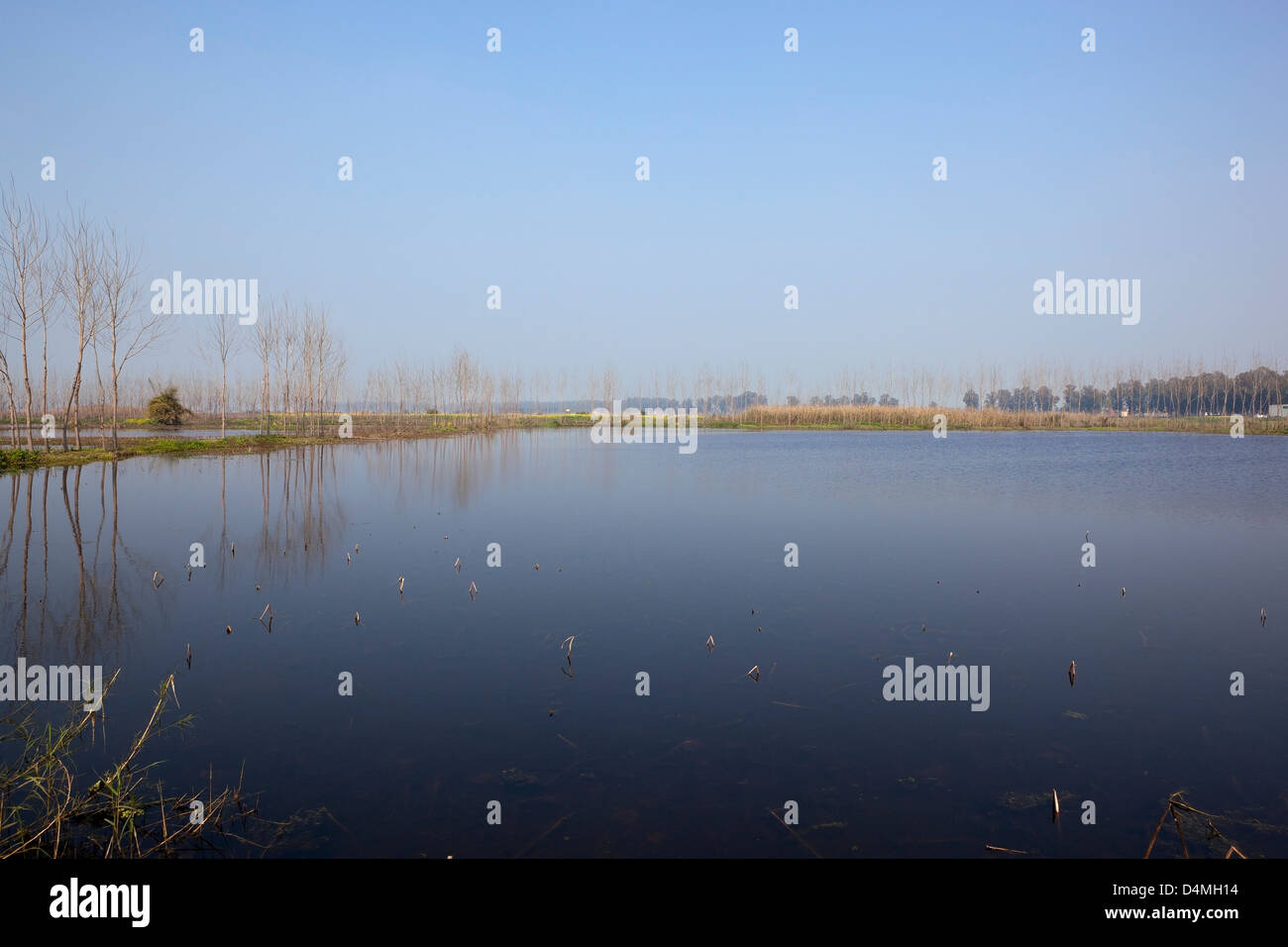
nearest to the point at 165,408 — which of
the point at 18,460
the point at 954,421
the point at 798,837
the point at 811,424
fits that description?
the point at 18,460

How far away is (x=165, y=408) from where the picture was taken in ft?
170

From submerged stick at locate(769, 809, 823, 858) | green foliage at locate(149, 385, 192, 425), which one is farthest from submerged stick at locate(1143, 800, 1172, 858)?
green foliage at locate(149, 385, 192, 425)

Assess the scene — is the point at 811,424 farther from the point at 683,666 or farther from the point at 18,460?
the point at 683,666

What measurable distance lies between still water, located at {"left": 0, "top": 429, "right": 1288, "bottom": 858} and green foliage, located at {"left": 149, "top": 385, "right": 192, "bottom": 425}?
40598 mm

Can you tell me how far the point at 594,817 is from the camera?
4.58 meters

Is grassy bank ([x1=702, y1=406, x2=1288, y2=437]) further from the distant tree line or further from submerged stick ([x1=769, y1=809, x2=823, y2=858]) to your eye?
submerged stick ([x1=769, y1=809, x2=823, y2=858])

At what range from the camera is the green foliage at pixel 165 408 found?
169 feet

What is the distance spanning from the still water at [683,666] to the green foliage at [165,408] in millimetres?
40598

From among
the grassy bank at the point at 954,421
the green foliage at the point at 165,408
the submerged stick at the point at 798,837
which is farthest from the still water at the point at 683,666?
the grassy bank at the point at 954,421

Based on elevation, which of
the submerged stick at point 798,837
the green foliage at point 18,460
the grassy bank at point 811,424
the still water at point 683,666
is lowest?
the submerged stick at point 798,837

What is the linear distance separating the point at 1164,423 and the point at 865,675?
7515cm

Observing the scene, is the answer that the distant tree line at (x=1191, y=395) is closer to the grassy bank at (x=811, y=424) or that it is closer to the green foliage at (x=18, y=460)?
the grassy bank at (x=811, y=424)
